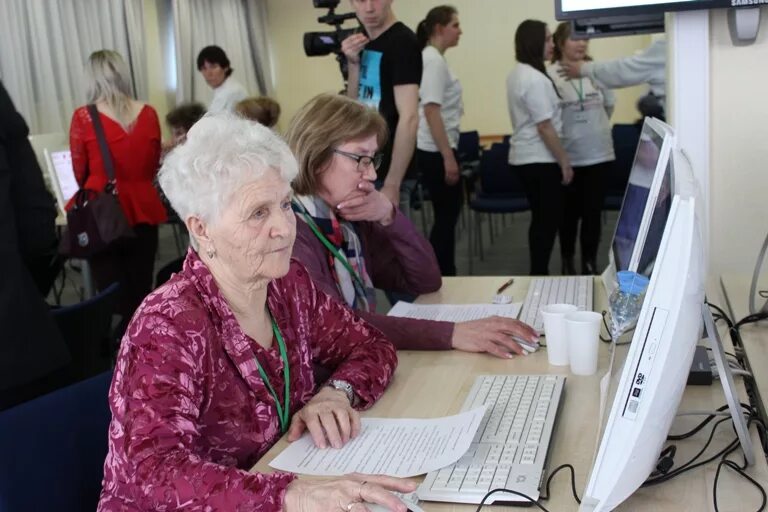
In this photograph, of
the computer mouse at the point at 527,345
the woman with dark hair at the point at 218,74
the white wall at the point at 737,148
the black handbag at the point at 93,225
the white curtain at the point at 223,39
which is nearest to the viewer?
the computer mouse at the point at 527,345

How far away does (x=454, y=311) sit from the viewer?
81.6 inches

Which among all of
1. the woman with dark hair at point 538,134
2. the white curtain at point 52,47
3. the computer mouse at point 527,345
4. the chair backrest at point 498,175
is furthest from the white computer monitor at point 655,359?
the white curtain at point 52,47

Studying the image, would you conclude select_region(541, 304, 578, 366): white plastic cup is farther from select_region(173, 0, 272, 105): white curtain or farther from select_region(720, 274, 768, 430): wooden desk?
select_region(173, 0, 272, 105): white curtain

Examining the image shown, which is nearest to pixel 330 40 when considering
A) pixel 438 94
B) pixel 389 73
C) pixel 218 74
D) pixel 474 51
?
pixel 389 73

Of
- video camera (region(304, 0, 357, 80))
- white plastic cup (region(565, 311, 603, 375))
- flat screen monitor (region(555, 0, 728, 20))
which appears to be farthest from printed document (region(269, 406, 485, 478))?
video camera (region(304, 0, 357, 80))

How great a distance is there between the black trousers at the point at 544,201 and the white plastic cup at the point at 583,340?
284 centimetres

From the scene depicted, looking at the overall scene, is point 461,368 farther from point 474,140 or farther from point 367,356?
point 474,140

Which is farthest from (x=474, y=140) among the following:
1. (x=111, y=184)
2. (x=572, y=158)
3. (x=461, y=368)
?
(x=461, y=368)

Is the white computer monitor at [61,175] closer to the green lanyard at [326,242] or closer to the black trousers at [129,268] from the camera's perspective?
the black trousers at [129,268]

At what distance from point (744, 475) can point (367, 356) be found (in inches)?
27.7

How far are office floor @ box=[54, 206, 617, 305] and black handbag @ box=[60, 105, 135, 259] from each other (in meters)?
1.24

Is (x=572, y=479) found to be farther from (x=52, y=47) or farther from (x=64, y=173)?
(x=52, y=47)

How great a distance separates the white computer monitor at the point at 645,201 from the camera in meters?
1.31

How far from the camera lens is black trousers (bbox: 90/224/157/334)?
3.82 meters
